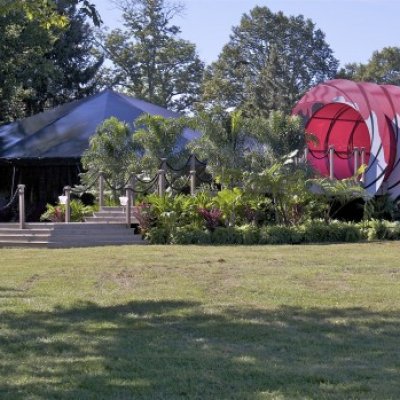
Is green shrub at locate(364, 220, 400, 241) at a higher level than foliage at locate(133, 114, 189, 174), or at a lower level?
lower

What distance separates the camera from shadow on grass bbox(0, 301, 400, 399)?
5.02m

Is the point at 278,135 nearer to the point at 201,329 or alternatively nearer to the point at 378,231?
the point at 378,231

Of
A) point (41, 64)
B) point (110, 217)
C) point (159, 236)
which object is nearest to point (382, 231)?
point (159, 236)

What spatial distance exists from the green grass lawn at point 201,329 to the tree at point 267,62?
128 feet

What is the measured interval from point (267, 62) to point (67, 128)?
27130mm

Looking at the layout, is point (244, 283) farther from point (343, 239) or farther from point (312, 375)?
point (343, 239)

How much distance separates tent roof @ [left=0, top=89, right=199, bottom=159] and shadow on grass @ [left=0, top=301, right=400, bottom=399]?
17197mm

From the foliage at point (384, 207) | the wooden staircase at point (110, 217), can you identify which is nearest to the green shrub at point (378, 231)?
the foliage at point (384, 207)

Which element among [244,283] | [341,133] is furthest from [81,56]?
[244,283]

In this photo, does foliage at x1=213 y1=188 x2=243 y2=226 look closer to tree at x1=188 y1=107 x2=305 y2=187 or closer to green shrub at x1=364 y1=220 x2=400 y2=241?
tree at x1=188 y1=107 x2=305 y2=187

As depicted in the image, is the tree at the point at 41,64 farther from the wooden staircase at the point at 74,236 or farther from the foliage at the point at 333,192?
the foliage at the point at 333,192

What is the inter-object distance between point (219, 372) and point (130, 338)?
1390 millimetres

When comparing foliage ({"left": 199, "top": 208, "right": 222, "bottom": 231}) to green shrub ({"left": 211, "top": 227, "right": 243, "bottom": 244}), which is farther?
foliage ({"left": 199, "top": 208, "right": 222, "bottom": 231})

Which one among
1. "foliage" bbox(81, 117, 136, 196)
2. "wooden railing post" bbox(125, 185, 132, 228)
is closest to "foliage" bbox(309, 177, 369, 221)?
"wooden railing post" bbox(125, 185, 132, 228)
